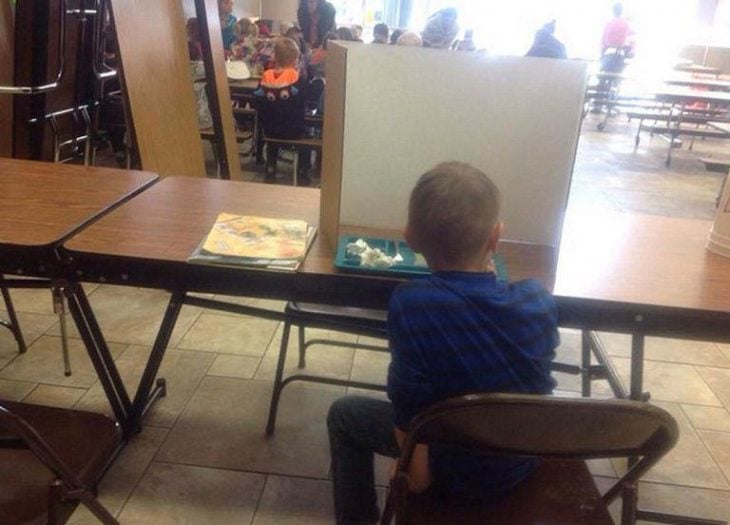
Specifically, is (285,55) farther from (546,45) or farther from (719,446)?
(719,446)

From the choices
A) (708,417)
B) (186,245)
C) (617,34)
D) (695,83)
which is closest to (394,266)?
(186,245)

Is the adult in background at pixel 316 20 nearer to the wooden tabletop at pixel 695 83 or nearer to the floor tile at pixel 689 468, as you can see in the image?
the wooden tabletop at pixel 695 83

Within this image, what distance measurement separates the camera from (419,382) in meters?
0.98

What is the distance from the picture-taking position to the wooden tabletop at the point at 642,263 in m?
1.25

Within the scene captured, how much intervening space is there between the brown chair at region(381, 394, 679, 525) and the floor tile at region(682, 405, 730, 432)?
1.18 metres

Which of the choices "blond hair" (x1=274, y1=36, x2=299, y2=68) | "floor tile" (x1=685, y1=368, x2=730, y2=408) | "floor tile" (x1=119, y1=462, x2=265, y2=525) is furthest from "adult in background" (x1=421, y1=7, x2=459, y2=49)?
"floor tile" (x1=119, y1=462, x2=265, y2=525)

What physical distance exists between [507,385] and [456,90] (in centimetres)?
61

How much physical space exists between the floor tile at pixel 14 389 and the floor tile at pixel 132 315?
0.32 meters

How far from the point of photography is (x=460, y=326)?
949 mm

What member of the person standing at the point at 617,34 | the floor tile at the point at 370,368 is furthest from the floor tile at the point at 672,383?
the person standing at the point at 617,34

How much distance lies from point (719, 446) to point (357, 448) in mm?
1276

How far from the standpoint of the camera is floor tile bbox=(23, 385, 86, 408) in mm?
1966

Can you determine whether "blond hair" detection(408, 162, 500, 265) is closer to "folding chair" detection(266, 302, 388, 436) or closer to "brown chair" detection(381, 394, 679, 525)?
"brown chair" detection(381, 394, 679, 525)

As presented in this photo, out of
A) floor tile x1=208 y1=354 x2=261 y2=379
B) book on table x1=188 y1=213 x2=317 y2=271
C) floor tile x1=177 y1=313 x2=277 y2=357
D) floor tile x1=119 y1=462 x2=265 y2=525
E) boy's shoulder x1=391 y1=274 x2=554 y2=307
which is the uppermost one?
boy's shoulder x1=391 y1=274 x2=554 y2=307
